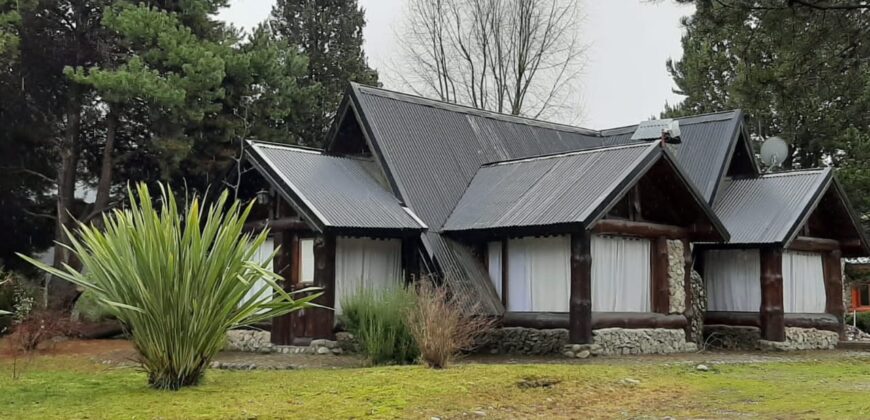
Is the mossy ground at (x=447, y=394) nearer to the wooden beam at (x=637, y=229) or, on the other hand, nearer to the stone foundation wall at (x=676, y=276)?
the wooden beam at (x=637, y=229)

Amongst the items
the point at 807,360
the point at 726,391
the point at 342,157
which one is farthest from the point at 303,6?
the point at 726,391

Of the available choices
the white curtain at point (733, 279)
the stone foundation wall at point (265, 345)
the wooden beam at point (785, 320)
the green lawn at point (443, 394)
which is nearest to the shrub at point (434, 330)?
the green lawn at point (443, 394)

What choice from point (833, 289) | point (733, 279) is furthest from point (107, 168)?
point (833, 289)

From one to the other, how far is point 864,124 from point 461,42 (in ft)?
54.2

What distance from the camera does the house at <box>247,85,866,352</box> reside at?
619 inches

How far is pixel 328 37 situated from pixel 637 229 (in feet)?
68.9

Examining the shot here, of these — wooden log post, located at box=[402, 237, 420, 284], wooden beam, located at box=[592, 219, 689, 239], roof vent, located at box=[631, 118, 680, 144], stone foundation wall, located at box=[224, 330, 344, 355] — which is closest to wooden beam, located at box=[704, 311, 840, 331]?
wooden beam, located at box=[592, 219, 689, 239]

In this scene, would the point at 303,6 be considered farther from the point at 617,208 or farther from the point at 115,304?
the point at 115,304

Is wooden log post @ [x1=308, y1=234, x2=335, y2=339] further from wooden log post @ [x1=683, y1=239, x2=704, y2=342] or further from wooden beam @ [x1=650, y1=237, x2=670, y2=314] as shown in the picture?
wooden log post @ [x1=683, y1=239, x2=704, y2=342]

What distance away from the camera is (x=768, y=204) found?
19.8 m

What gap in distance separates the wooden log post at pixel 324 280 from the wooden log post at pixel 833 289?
12.9 metres

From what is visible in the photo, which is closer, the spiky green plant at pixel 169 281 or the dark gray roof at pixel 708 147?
the spiky green plant at pixel 169 281

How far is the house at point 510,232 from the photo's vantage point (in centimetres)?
1572

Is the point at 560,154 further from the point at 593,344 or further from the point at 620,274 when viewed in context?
the point at 593,344
